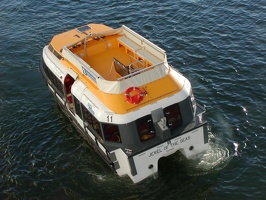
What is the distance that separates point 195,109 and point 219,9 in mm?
14744

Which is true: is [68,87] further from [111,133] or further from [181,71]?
[181,71]

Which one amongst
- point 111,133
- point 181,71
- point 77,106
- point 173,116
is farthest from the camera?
point 181,71

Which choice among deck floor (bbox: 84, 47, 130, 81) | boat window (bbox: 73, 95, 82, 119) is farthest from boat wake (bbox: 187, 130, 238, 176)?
boat window (bbox: 73, 95, 82, 119)

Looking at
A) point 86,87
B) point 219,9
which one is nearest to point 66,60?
point 86,87

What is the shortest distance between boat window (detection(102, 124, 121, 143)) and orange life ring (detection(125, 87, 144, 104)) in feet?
4.04

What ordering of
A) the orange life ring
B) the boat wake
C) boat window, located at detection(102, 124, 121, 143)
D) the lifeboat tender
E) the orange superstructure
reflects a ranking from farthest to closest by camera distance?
the boat wake
boat window, located at detection(102, 124, 121, 143)
the orange superstructure
the lifeboat tender
the orange life ring

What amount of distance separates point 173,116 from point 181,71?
801cm

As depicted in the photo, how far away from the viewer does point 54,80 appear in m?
20.2

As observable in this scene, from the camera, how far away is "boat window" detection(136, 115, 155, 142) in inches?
623

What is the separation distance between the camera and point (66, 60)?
62.4ft

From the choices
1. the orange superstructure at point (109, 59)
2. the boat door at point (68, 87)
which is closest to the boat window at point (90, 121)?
the orange superstructure at point (109, 59)

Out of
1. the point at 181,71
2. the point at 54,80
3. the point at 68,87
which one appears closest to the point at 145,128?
the point at 68,87

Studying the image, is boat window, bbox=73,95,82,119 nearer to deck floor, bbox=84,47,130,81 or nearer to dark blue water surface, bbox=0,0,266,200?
deck floor, bbox=84,47,130,81

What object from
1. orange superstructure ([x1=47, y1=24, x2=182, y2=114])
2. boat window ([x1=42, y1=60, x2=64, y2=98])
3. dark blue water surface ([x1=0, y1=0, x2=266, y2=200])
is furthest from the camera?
boat window ([x1=42, y1=60, x2=64, y2=98])
